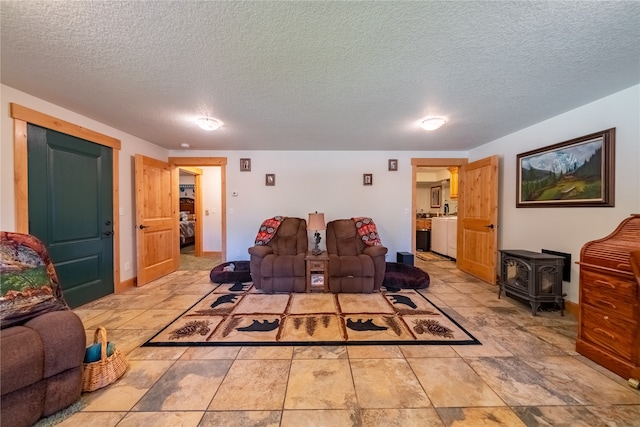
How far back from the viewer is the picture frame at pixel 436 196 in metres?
6.86

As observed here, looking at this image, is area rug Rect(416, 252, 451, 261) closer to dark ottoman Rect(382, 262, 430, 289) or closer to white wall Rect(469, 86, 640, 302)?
white wall Rect(469, 86, 640, 302)

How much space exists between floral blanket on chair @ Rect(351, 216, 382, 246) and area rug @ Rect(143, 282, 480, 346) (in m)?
0.83

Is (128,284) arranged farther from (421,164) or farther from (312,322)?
(421,164)

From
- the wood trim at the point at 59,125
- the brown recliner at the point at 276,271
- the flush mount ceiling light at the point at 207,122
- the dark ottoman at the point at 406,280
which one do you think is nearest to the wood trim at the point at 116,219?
the wood trim at the point at 59,125

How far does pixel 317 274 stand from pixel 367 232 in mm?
1090

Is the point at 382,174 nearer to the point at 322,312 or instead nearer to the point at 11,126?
the point at 322,312

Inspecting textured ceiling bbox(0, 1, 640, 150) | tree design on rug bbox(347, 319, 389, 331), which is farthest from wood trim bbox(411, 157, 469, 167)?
tree design on rug bbox(347, 319, 389, 331)

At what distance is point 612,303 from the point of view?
1.70 meters

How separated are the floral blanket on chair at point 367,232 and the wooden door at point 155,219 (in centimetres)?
324

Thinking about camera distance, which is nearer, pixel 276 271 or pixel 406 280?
pixel 276 271

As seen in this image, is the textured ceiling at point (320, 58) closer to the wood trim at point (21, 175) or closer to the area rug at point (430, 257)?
the wood trim at point (21, 175)

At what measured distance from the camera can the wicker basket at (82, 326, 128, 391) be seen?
1487 millimetres

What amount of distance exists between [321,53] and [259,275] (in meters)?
2.69

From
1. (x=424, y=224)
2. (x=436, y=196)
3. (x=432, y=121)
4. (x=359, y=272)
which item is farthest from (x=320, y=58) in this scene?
(x=436, y=196)
